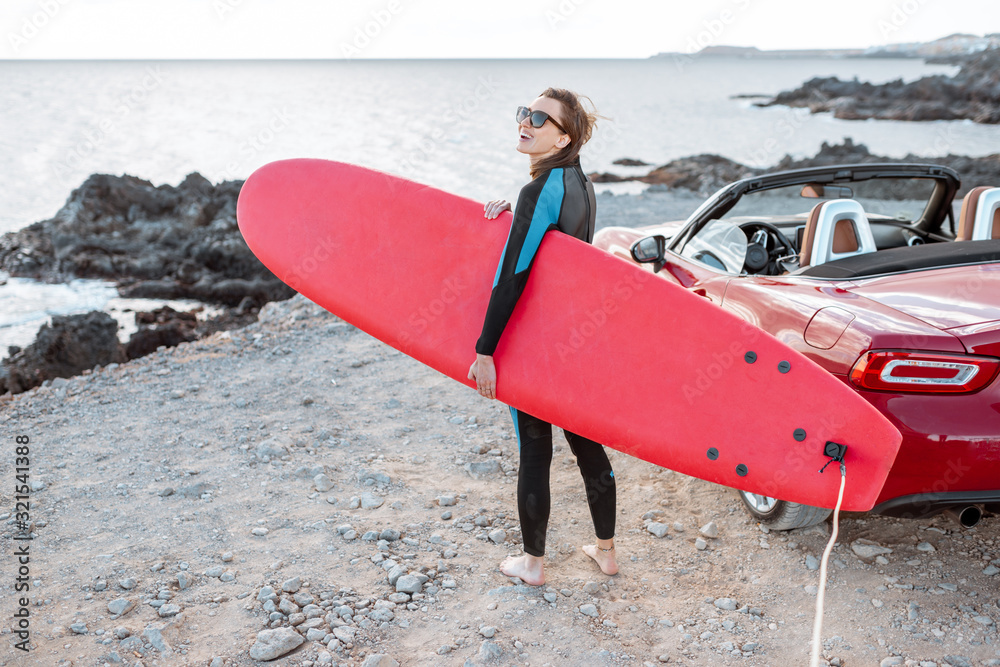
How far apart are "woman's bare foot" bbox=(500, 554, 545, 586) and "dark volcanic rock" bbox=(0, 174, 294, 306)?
846 cm

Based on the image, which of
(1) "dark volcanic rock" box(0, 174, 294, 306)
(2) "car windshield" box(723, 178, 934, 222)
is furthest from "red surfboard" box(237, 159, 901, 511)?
(2) "car windshield" box(723, 178, 934, 222)

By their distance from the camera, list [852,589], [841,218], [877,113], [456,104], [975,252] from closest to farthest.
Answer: [852,589] → [975,252] → [841,218] → [877,113] → [456,104]

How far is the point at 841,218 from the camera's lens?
3.48 metres

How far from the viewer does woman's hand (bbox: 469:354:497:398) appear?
263cm

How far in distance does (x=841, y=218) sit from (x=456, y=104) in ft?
230

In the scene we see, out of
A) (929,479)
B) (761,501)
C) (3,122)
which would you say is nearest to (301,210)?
(761,501)

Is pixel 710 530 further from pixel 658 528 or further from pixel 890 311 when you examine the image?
pixel 890 311

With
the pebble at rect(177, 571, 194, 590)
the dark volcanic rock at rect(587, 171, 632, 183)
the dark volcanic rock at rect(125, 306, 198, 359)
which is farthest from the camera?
the dark volcanic rock at rect(587, 171, 632, 183)

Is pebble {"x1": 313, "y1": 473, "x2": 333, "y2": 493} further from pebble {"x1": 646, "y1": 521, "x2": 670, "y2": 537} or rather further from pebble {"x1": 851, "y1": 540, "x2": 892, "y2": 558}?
pebble {"x1": 851, "y1": 540, "x2": 892, "y2": 558}

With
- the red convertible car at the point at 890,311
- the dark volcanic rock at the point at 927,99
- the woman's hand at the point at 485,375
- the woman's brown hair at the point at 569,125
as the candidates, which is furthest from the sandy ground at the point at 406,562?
the dark volcanic rock at the point at 927,99

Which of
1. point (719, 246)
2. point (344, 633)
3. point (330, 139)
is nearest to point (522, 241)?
point (344, 633)

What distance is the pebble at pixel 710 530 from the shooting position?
3.22 metres

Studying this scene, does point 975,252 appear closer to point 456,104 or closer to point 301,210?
point 301,210

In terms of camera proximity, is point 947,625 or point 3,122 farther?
point 3,122
